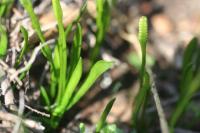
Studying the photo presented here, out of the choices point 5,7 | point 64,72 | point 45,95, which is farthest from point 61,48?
point 5,7

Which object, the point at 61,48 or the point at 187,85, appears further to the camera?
the point at 187,85

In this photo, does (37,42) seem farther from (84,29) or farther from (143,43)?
(143,43)

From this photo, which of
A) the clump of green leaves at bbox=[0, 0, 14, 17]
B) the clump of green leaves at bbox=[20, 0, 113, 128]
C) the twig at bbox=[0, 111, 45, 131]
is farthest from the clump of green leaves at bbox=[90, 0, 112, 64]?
the twig at bbox=[0, 111, 45, 131]

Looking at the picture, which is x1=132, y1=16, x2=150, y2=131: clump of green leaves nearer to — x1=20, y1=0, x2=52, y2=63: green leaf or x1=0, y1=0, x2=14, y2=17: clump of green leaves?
x1=20, y1=0, x2=52, y2=63: green leaf

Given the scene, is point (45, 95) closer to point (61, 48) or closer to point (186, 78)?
point (61, 48)

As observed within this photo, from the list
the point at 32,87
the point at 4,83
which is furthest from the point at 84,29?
the point at 4,83

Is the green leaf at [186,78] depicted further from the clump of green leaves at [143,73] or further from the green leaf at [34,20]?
the green leaf at [34,20]

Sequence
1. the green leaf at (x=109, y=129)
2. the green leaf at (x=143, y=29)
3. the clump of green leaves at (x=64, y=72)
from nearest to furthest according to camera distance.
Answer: the green leaf at (x=143, y=29) → the clump of green leaves at (x=64, y=72) → the green leaf at (x=109, y=129)

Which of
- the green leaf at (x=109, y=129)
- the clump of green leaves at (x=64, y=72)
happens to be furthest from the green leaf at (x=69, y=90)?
the green leaf at (x=109, y=129)
